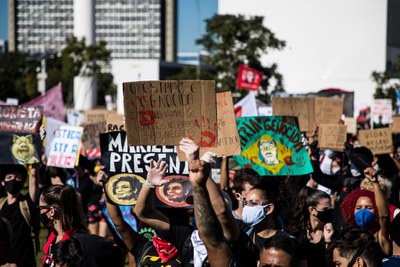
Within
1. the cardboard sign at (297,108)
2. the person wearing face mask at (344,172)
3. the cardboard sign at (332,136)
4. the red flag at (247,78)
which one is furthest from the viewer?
the red flag at (247,78)

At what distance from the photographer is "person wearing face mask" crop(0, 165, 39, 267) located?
6.76 m

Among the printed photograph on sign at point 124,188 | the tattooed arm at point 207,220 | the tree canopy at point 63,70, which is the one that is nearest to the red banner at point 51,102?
the printed photograph on sign at point 124,188

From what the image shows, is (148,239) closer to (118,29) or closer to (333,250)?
(333,250)

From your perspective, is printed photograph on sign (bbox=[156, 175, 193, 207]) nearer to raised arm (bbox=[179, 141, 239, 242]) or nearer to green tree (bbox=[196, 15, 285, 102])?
raised arm (bbox=[179, 141, 239, 242])

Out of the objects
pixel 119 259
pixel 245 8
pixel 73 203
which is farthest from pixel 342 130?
pixel 245 8

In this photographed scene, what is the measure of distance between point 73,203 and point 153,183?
91 centimetres

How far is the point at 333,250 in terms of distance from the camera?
4.33 meters

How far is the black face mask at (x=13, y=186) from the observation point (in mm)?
6984

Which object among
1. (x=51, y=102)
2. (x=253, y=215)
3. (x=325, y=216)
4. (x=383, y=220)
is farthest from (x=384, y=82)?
(x=253, y=215)

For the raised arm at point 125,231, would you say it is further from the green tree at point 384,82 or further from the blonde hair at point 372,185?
the green tree at point 384,82

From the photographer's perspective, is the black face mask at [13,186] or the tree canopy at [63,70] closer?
the black face mask at [13,186]

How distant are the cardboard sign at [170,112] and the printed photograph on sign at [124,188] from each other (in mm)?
895

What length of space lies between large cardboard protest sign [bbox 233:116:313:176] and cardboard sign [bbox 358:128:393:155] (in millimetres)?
2700

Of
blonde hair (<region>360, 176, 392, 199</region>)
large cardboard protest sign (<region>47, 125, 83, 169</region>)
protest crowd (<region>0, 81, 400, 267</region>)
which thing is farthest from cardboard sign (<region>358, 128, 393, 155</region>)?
large cardboard protest sign (<region>47, 125, 83, 169</region>)
